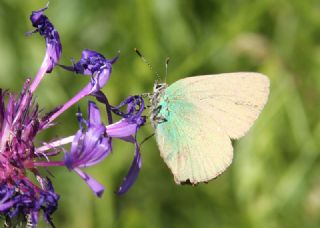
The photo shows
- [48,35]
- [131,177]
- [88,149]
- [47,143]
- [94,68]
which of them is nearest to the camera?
[88,149]

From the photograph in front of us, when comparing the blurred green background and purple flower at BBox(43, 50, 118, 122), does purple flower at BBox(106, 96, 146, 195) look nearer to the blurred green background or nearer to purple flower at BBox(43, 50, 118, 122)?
purple flower at BBox(43, 50, 118, 122)

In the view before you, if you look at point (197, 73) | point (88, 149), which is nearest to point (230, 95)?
point (88, 149)

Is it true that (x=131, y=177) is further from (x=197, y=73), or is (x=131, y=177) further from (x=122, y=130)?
(x=197, y=73)

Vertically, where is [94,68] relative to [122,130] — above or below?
above

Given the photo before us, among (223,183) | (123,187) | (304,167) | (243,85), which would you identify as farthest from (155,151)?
(123,187)

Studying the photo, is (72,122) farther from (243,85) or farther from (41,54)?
(243,85)

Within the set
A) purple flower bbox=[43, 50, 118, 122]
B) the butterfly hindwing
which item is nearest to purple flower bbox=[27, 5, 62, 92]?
purple flower bbox=[43, 50, 118, 122]
